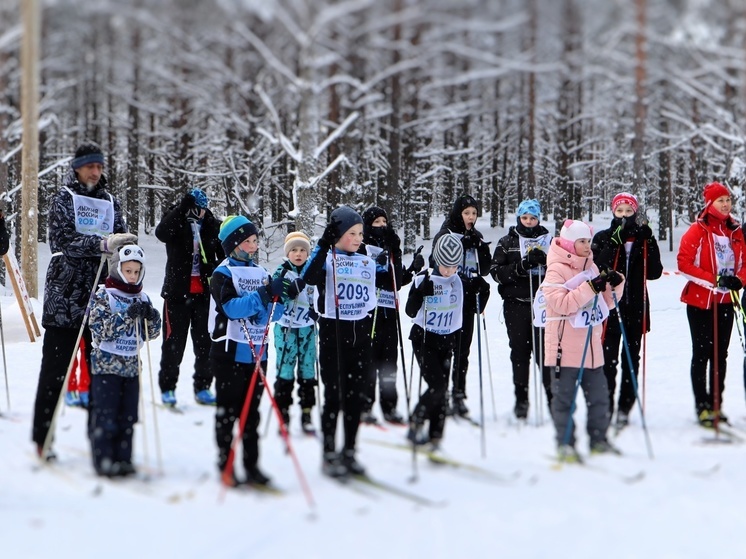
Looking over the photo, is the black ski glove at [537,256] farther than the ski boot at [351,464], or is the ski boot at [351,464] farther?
the black ski glove at [537,256]

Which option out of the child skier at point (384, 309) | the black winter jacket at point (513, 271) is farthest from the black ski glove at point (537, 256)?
the child skier at point (384, 309)

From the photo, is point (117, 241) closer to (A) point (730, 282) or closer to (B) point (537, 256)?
(B) point (537, 256)

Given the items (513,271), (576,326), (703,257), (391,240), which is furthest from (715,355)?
(391,240)

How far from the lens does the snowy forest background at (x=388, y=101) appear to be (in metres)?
7.59

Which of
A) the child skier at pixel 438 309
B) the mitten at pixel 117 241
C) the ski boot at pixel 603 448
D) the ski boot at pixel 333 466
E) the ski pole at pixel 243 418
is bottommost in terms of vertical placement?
the ski boot at pixel 603 448

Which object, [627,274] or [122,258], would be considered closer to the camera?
[122,258]

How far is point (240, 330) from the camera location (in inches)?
155

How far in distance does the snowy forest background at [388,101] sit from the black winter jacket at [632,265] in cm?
287

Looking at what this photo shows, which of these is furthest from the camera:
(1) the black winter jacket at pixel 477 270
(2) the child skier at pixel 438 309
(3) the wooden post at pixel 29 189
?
(3) the wooden post at pixel 29 189

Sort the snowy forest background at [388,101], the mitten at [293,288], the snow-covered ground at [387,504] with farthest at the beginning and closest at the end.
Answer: the snowy forest background at [388,101] < the mitten at [293,288] < the snow-covered ground at [387,504]

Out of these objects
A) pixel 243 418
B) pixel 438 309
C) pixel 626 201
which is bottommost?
pixel 243 418

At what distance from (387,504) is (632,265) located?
10.2 ft

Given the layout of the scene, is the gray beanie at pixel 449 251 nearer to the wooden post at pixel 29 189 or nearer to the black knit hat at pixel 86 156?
the black knit hat at pixel 86 156

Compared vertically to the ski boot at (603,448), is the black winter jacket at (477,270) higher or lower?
higher
